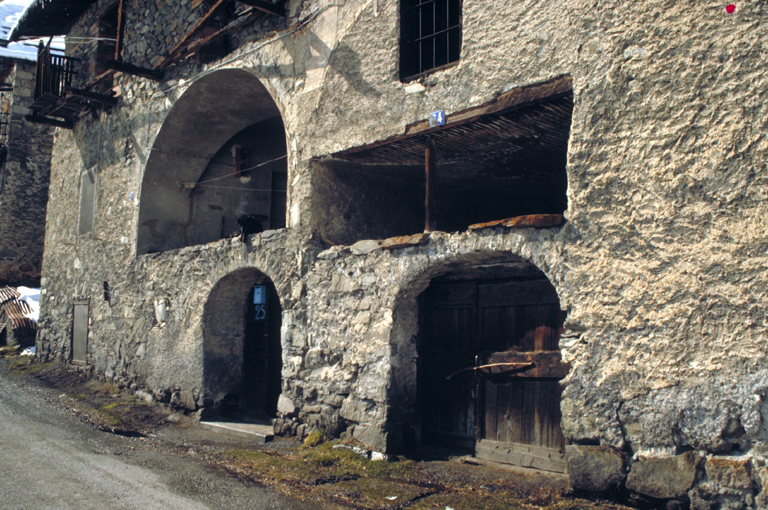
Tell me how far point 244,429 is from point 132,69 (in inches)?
227

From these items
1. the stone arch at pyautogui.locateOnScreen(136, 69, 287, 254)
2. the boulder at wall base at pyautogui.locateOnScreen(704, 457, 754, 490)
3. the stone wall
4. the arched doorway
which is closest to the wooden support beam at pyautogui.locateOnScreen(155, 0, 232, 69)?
the stone arch at pyautogui.locateOnScreen(136, 69, 287, 254)

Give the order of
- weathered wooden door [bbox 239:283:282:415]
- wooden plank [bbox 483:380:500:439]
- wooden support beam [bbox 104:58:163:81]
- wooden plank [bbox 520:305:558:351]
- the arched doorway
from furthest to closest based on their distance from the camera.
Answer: wooden support beam [bbox 104:58:163:81]
weathered wooden door [bbox 239:283:282:415]
the arched doorway
wooden plank [bbox 483:380:500:439]
wooden plank [bbox 520:305:558:351]

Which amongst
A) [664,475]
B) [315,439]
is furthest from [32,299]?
[664,475]

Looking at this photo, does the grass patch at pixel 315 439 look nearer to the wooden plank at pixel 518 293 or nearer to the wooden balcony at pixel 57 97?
the wooden plank at pixel 518 293

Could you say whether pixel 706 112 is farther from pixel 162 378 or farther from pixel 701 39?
pixel 162 378

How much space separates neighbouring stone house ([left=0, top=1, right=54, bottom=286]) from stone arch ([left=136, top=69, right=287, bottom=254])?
866 cm

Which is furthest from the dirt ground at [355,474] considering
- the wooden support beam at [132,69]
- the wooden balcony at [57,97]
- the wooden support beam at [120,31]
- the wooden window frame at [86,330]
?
the wooden support beam at [120,31]

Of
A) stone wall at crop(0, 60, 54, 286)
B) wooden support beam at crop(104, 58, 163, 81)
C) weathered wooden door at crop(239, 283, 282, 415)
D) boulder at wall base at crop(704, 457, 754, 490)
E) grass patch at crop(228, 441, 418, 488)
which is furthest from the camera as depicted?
stone wall at crop(0, 60, 54, 286)

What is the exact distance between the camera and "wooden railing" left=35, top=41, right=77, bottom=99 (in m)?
11.5

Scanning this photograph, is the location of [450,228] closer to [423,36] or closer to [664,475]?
[423,36]

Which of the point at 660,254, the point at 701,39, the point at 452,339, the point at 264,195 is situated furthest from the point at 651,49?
the point at 264,195

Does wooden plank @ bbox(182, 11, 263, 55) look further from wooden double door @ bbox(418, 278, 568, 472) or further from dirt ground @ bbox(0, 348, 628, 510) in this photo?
dirt ground @ bbox(0, 348, 628, 510)

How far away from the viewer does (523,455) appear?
18.0 ft

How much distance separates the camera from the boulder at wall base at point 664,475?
4055 millimetres
